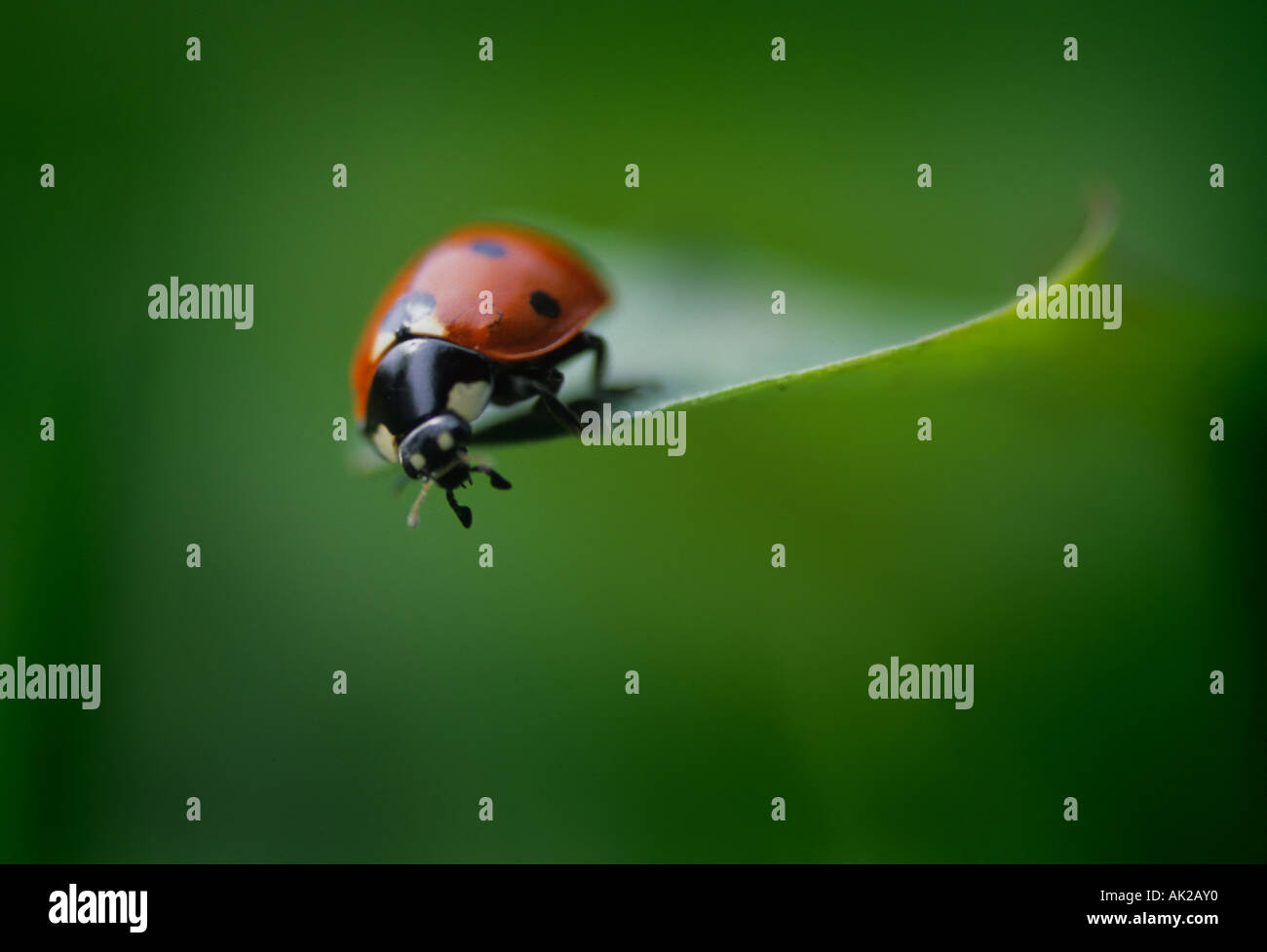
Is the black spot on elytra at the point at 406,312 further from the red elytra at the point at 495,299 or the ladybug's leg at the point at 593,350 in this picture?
the ladybug's leg at the point at 593,350

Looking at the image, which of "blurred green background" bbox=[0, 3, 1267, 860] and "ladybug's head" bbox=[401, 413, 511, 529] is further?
"blurred green background" bbox=[0, 3, 1267, 860]

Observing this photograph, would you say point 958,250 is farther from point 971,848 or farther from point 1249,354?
point 971,848

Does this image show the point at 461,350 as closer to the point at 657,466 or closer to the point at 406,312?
the point at 406,312

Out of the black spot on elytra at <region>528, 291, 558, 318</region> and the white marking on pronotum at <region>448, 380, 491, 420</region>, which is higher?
the black spot on elytra at <region>528, 291, 558, 318</region>

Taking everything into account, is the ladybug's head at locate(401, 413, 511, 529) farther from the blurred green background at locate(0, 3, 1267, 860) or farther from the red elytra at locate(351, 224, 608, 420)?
the blurred green background at locate(0, 3, 1267, 860)

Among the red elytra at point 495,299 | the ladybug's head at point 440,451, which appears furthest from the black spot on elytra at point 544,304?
the ladybug's head at point 440,451

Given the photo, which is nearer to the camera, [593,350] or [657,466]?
[593,350]

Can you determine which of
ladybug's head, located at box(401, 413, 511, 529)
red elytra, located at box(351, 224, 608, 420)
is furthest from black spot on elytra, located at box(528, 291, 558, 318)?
ladybug's head, located at box(401, 413, 511, 529)

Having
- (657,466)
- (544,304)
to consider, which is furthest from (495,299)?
(657,466)
